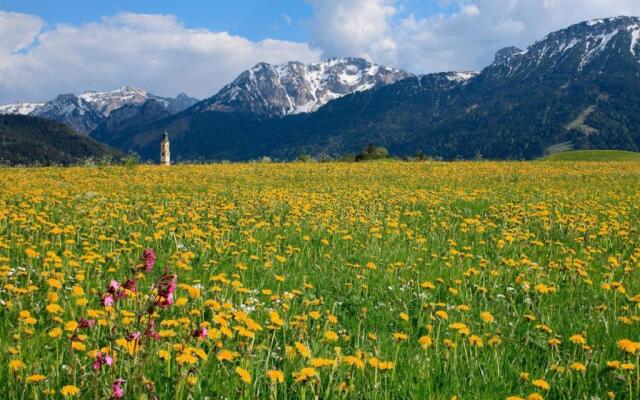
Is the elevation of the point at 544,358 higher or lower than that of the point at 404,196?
lower

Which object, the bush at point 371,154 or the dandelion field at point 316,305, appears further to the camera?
the bush at point 371,154

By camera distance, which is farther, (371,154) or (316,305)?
(371,154)

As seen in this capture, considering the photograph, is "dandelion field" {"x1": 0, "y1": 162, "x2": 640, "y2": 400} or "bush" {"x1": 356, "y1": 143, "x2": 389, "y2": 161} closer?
"dandelion field" {"x1": 0, "y1": 162, "x2": 640, "y2": 400}

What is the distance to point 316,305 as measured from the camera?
5680 mm

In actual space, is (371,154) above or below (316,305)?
above

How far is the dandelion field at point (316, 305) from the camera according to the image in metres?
3.54

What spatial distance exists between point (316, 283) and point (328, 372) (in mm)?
2742

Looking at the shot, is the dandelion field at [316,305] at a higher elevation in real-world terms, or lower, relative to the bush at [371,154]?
lower

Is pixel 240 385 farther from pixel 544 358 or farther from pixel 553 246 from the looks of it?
pixel 553 246

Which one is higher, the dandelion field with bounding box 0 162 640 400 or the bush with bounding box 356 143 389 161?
the bush with bounding box 356 143 389 161

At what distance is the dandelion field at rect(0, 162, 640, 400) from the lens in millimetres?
3543

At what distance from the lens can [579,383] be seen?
399cm

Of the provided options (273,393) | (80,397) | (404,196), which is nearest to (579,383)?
(273,393)

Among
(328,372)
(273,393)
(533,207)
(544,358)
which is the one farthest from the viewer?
(533,207)
